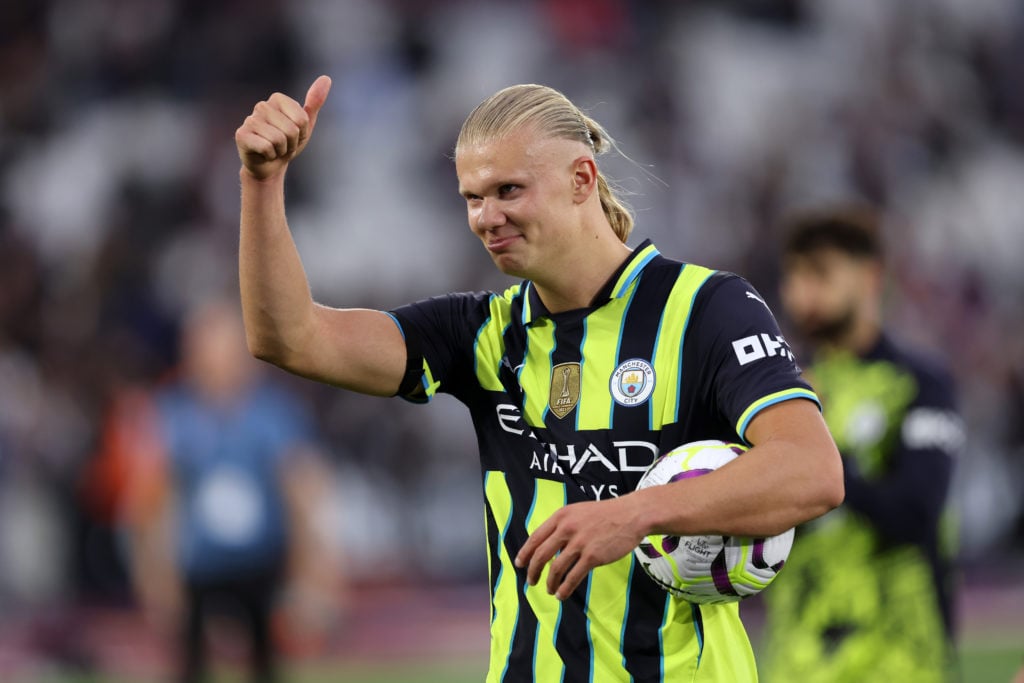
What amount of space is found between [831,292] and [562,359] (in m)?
2.34

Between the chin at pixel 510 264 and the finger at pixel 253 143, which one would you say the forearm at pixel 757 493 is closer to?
the chin at pixel 510 264

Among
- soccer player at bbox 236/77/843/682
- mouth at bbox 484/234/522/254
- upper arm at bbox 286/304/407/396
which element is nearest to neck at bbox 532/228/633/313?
soccer player at bbox 236/77/843/682

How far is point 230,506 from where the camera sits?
26.8 ft

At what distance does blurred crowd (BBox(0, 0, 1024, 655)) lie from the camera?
11664 millimetres

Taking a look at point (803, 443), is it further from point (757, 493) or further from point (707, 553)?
point (707, 553)


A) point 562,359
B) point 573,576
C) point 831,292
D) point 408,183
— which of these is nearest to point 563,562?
point 573,576

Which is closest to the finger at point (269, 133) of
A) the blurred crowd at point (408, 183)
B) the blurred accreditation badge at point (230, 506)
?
the blurred accreditation badge at point (230, 506)

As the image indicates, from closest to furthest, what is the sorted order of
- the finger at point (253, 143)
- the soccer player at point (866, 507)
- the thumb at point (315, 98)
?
1. the finger at point (253, 143)
2. the thumb at point (315, 98)
3. the soccer player at point (866, 507)

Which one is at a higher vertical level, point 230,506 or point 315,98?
Result: point 315,98

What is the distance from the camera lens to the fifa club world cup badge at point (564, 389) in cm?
322

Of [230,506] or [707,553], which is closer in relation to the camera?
[707,553]

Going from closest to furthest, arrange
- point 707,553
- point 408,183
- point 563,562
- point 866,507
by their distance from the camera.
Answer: point 563,562 < point 707,553 < point 866,507 < point 408,183

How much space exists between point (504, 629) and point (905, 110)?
13302 mm

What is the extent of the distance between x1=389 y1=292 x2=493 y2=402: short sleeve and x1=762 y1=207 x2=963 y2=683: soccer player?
1.92 metres
